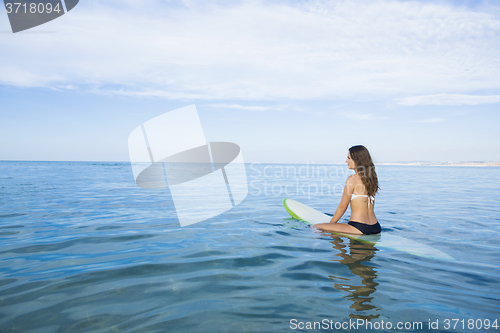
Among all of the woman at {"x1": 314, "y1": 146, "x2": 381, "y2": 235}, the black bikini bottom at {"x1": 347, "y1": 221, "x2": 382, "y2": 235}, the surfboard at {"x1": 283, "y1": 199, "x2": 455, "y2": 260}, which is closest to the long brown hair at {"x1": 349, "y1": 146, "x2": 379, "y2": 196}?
the woman at {"x1": 314, "y1": 146, "x2": 381, "y2": 235}

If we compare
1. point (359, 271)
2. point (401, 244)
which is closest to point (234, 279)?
point (359, 271)

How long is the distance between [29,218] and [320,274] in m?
6.90

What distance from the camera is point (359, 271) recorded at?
3.82m

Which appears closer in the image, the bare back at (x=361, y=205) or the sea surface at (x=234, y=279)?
the sea surface at (x=234, y=279)

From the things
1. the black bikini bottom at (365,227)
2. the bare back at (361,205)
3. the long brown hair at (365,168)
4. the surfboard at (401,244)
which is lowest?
the surfboard at (401,244)

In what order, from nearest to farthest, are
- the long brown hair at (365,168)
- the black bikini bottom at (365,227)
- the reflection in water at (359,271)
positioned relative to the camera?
the reflection in water at (359,271)
the long brown hair at (365,168)
the black bikini bottom at (365,227)

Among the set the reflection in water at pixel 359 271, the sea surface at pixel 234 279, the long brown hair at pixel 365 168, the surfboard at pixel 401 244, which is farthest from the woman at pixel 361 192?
the sea surface at pixel 234 279

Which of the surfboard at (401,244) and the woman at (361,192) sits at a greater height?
the woman at (361,192)

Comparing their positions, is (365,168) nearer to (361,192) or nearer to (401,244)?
(361,192)

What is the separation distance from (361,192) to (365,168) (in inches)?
18.2

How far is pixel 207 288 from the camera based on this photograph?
3291 mm

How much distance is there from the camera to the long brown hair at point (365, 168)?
5.36 metres

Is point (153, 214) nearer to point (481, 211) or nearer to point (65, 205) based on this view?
point (65, 205)

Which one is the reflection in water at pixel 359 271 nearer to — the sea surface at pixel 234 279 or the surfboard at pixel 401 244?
the sea surface at pixel 234 279
